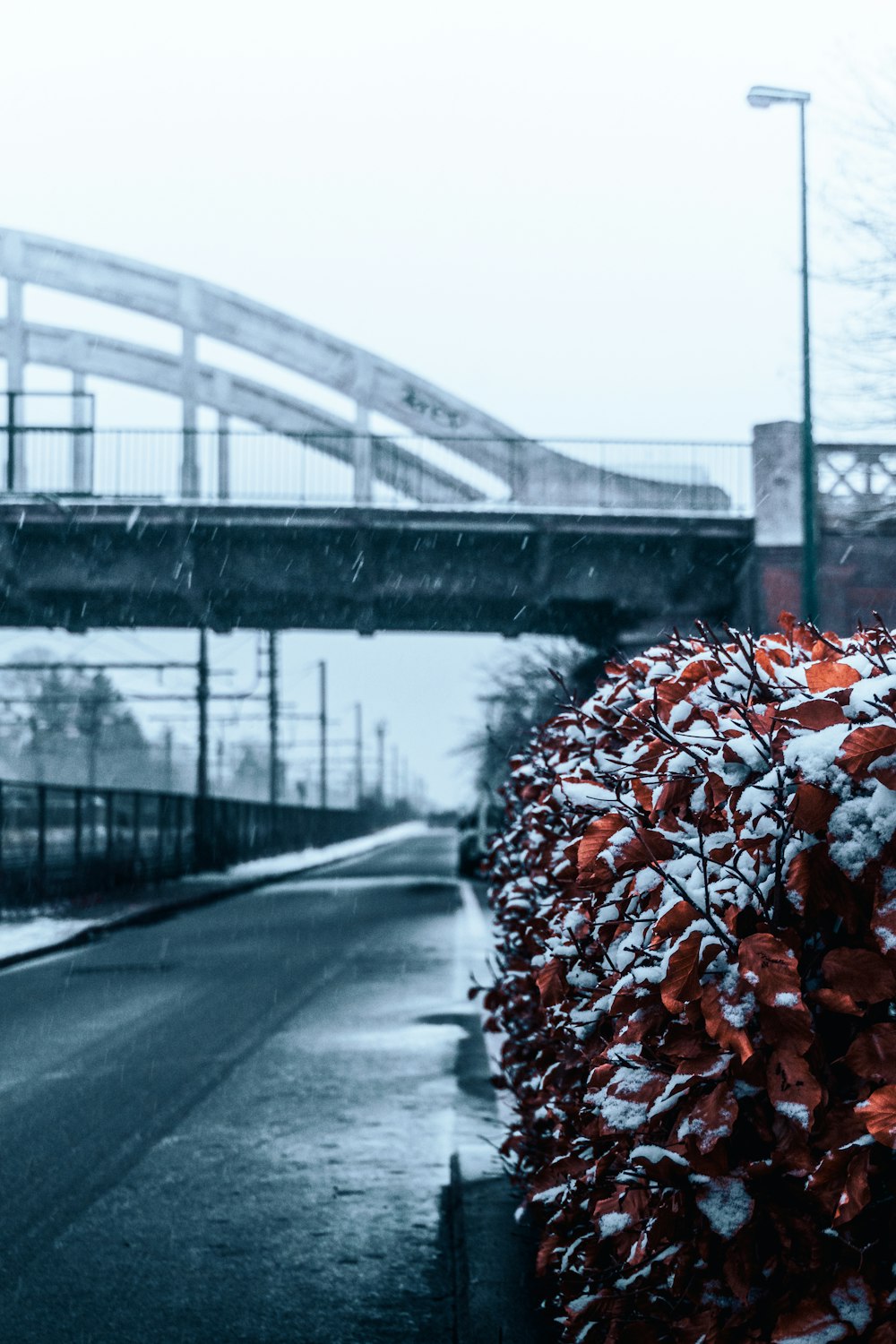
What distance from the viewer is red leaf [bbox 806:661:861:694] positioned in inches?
111

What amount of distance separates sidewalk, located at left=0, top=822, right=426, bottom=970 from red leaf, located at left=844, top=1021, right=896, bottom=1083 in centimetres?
1382

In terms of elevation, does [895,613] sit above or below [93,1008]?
above

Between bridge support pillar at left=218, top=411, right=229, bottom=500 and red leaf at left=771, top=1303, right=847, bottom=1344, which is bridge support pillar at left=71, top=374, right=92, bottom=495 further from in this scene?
red leaf at left=771, top=1303, right=847, bottom=1344

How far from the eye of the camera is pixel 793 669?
3117 mm

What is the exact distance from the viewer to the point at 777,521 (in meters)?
24.3

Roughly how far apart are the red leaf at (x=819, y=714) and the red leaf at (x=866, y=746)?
16 centimetres

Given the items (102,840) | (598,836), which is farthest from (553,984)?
(102,840)

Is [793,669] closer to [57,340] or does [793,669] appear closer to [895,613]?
[895,613]

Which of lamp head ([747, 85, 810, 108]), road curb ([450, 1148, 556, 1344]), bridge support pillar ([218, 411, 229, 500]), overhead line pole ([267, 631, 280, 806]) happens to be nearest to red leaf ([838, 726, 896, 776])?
road curb ([450, 1148, 556, 1344])

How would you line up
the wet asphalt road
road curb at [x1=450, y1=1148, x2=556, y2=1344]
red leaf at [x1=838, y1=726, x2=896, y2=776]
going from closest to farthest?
red leaf at [x1=838, y1=726, x2=896, y2=776] < road curb at [x1=450, y1=1148, x2=556, y2=1344] < the wet asphalt road

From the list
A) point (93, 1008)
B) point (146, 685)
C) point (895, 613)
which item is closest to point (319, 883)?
point (895, 613)

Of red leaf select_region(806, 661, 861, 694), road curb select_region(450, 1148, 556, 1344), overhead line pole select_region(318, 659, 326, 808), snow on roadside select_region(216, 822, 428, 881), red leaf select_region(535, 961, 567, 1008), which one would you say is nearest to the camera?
red leaf select_region(806, 661, 861, 694)

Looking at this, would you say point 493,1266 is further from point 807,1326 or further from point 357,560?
point 357,560

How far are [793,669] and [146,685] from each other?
48233 millimetres
